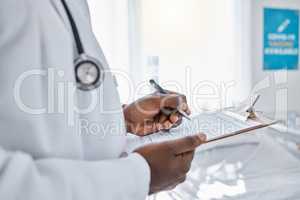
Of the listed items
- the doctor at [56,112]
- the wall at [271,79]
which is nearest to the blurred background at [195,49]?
the wall at [271,79]

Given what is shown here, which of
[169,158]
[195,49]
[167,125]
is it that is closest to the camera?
[169,158]

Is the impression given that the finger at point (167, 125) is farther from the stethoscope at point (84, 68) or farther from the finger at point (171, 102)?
the stethoscope at point (84, 68)

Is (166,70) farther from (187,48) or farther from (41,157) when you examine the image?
(41,157)

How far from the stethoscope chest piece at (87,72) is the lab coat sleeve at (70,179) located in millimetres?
110

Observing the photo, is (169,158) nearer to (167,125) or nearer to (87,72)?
(87,72)

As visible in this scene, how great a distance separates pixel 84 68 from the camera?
425 mm

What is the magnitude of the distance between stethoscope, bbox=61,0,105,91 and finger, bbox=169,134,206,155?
0.18m

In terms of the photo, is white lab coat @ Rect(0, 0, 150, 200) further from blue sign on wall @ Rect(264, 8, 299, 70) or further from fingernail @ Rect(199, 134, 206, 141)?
blue sign on wall @ Rect(264, 8, 299, 70)

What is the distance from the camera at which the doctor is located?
37 centimetres

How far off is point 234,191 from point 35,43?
30.2 inches

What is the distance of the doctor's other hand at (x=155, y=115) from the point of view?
85 centimetres

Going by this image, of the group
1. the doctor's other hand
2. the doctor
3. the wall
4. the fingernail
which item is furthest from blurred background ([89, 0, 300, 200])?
the doctor

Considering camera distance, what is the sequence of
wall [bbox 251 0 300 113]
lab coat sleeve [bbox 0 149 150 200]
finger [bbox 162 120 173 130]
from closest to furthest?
lab coat sleeve [bbox 0 149 150 200], finger [bbox 162 120 173 130], wall [bbox 251 0 300 113]

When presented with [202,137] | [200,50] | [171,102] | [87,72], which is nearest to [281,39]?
[200,50]
